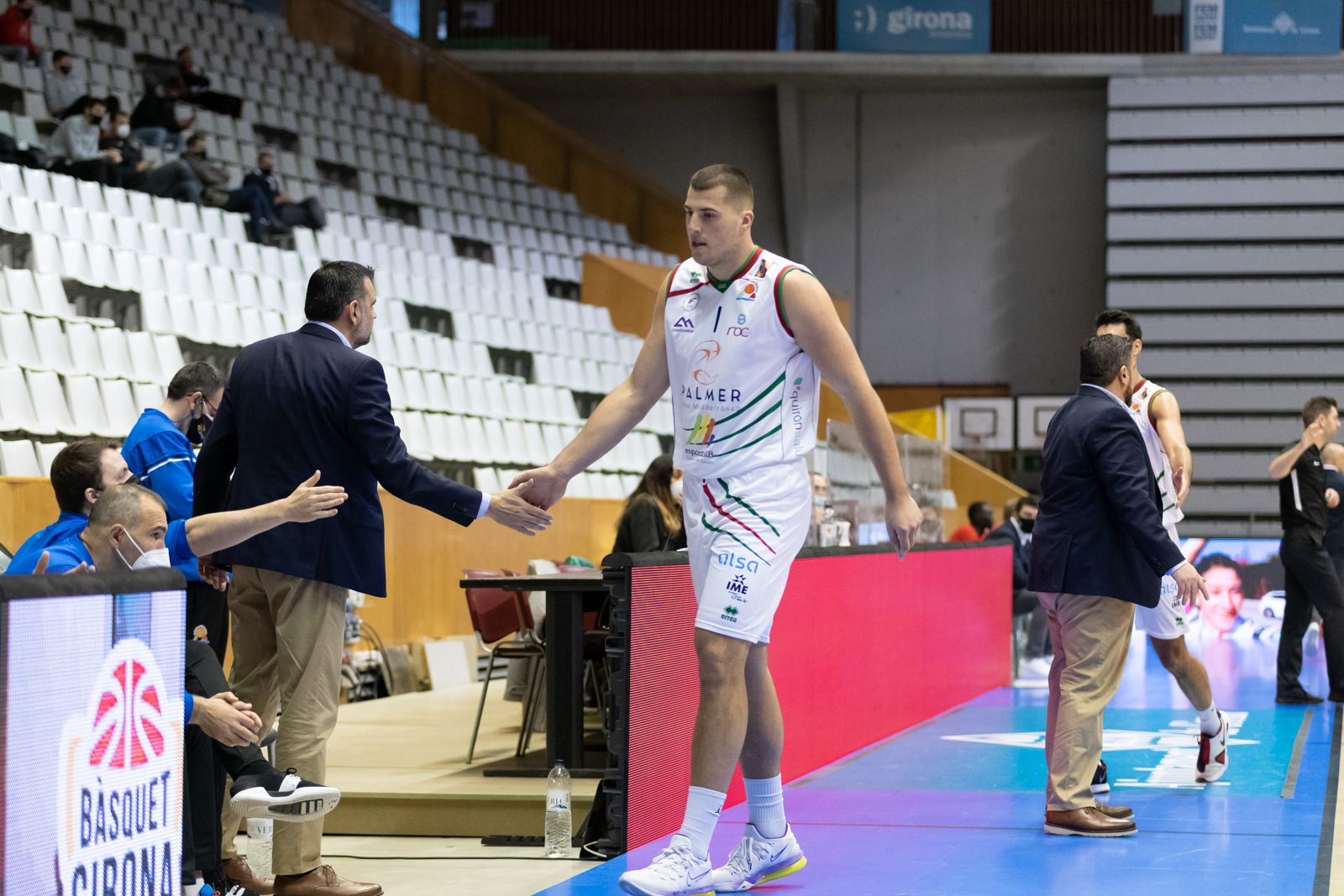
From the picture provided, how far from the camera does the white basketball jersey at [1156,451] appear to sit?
5.61 meters

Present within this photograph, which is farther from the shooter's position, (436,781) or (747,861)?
(436,781)

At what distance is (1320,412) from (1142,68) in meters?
13.6

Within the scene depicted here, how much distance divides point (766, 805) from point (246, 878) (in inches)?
57.7

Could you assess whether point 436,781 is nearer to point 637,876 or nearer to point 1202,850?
point 637,876

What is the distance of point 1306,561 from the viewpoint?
8305mm

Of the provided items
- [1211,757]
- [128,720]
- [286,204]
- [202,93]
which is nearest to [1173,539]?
[1211,757]

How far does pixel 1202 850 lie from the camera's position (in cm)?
452

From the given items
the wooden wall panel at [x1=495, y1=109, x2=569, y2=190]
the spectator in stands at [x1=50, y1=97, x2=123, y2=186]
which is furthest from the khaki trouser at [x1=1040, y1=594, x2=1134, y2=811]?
the wooden wall panel at [x1=495, y1=109, x2=569, y2=190]

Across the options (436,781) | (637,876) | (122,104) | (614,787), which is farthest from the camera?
(122,104)

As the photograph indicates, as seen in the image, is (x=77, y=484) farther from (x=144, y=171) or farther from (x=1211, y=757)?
(x=144, y=171)

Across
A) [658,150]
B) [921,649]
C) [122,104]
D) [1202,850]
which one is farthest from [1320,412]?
[658,150]

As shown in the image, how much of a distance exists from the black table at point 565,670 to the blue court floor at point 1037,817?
2.09ft

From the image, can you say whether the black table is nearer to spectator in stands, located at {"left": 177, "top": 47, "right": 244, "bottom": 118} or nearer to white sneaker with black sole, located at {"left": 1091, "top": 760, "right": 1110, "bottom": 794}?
white sneaker with black sole, located at {"left": 1091, "top": 760, "right": 1110, "bottom": 794}

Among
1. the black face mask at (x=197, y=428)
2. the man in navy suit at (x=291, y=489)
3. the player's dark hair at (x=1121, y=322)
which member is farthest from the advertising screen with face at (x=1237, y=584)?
the man in navy suit at (x=291, y=489)
